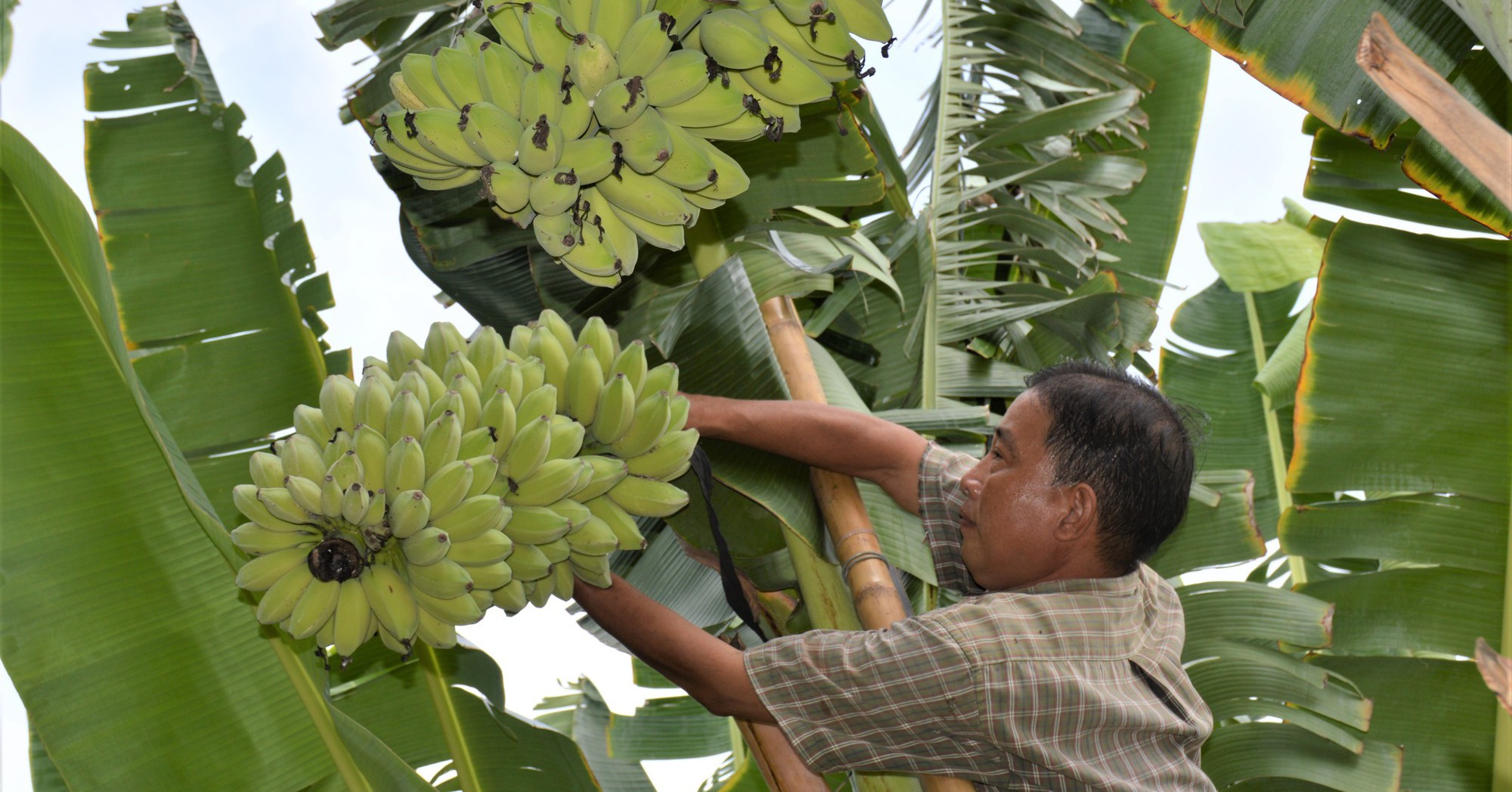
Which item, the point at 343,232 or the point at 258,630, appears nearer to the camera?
the point at 258,630

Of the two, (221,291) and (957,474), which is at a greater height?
(221,291)

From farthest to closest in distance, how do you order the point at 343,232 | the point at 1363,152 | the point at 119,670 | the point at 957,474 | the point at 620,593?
the point at 343,232, the point at 1363,152, the point at 957,474, the point at 119,670, the point at 620,593

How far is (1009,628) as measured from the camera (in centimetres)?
128

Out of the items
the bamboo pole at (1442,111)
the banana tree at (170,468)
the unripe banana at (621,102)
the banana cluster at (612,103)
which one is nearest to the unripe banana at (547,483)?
the banana cluster at (612,103)

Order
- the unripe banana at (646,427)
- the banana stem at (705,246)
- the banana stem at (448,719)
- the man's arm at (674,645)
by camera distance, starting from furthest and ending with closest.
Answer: the banana stem at (448,719), the banana stem at (705,246), the man's arm at (674,645), the unripe banana at (646,427)

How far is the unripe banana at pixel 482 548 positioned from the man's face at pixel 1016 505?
71 centimetres

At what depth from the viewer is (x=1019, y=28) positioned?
2.33 m

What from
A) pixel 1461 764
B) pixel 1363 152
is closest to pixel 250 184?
pixel 1363 152

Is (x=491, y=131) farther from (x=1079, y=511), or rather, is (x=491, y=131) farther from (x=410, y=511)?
(x=1079, y=511)

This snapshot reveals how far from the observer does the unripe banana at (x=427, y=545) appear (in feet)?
3.10

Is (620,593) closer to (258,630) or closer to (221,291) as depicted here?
(258,630)

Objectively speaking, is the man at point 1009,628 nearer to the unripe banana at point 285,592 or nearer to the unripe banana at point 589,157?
the unripe banana at point 285,592

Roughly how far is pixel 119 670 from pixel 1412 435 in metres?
2.31

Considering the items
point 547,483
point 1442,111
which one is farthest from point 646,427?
point 1442,111
